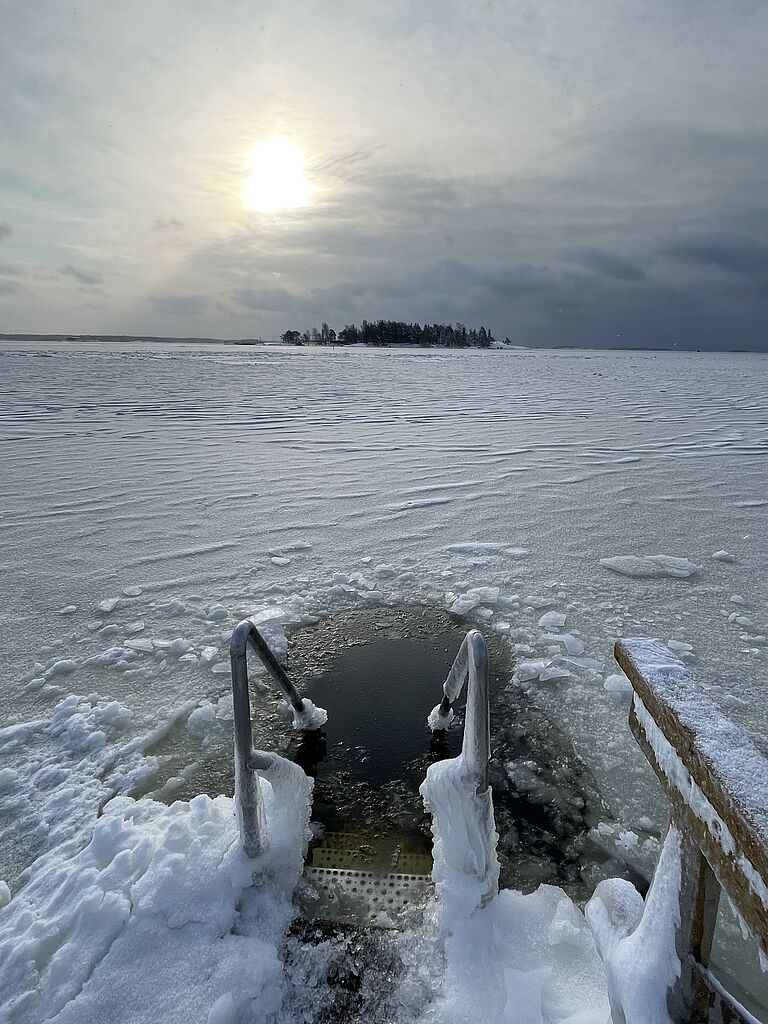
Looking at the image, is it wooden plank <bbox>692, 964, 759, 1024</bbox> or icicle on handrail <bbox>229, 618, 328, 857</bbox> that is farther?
icicle on handrail <bbox>229, 618, 328, 857</bbox>

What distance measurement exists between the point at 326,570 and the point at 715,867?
4024mm

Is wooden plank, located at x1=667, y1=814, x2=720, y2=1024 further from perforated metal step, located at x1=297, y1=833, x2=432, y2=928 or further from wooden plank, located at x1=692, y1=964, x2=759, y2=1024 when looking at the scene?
perforated metal step, located at x1=297, y1=833, x2=432, y2=928

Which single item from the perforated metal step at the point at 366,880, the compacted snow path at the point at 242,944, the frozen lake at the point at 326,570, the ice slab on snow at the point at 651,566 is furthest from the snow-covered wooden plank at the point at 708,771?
the ice slab on snow at the point at 651,566

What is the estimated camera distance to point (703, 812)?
118 centimetres

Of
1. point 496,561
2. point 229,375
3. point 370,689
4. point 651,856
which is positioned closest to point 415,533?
point 496,561

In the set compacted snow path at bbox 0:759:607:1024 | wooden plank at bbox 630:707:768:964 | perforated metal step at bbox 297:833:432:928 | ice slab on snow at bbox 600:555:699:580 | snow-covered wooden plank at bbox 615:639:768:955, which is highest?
snow-covered wooden plank at bbox 615:639:768:955

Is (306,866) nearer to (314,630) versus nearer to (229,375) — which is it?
(314,630)

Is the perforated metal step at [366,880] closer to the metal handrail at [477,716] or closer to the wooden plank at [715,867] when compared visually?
the metal handrail at [477,716]

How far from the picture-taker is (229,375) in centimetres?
2617

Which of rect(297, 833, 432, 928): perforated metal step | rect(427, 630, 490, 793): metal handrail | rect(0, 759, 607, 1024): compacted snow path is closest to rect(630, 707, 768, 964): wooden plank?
rect(427, 630, 490, 793): metal handrail

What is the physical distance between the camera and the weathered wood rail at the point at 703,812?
3.36ft

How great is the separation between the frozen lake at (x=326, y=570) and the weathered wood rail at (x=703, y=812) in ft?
3.98

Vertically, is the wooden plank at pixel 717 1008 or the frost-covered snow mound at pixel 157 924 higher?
the wooden plank at pixel 717 1008

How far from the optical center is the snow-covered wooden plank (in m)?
1.01
